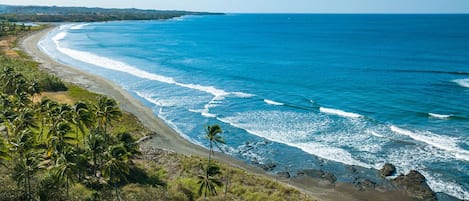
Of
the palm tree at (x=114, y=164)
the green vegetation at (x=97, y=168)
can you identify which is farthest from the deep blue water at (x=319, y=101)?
the palm tree at (x=114, y=164)

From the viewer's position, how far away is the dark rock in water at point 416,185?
141ft

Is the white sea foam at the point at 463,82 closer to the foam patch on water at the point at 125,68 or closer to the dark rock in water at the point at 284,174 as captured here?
the foam patch on water at the point at 125,68

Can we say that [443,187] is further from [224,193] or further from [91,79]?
[91,79]

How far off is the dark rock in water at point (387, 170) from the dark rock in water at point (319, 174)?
5581mm

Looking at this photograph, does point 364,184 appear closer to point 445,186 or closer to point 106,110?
point 445,186

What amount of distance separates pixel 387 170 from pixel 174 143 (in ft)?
90.7

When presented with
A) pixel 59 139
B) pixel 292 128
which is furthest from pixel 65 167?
pixel 292 128

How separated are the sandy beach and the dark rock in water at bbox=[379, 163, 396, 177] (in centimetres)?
342

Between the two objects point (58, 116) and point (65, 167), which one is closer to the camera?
point (65, 167)

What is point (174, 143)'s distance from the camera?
57.4 metres

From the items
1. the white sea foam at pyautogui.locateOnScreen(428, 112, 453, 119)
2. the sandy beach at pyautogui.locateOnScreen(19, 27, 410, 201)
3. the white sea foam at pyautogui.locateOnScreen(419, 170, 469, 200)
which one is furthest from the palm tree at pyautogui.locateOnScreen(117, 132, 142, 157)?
the white sea foam at pyautogui.locateOnScreen(428, 112, 453, 119)

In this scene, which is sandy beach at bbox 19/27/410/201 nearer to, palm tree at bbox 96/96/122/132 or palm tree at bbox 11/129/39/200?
palm tree at bbox 96/96/122/132

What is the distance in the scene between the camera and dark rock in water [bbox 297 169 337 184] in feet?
155

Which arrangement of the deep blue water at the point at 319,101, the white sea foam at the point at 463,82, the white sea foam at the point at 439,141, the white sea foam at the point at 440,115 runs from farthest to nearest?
the white sea foam at the point at 463,82 → the white sea foam at the point at 440,115 → the deep blue water at the point at 319,101 → the white sea foam at the point at 439,141
